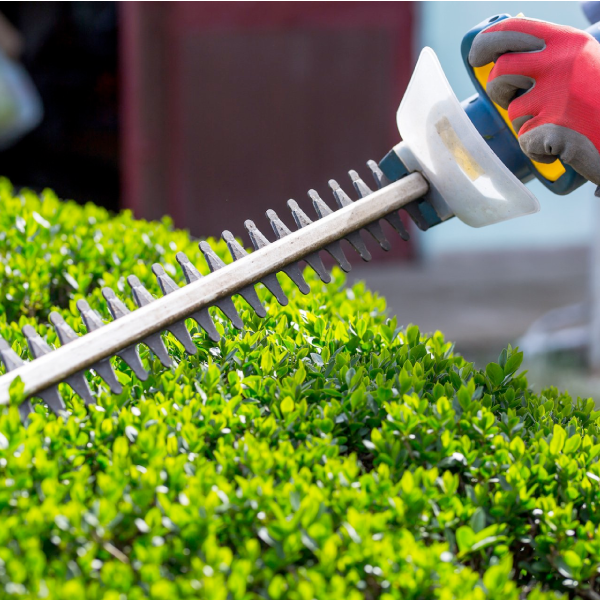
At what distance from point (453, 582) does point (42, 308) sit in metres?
1.86

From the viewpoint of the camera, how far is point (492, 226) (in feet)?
29.2

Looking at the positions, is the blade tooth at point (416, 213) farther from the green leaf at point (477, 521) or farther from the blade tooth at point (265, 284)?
the green leaf at point (477, 521)

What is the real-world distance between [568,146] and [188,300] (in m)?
0.97

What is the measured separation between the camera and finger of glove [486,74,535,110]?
1.94 m

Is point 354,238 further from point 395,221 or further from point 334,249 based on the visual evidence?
point 395,221

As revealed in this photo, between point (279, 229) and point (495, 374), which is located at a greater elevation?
point (279, 229)

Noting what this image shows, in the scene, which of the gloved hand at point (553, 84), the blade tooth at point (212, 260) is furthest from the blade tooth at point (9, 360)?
the gloved hand at point (553, 84)

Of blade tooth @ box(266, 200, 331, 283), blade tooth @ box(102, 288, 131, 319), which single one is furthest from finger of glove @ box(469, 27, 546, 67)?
blade tooth @ box(102, 288, 131, 319)

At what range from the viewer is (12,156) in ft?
29.2

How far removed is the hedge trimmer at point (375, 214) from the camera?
186 cm

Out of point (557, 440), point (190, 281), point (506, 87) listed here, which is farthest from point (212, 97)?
point (557, 440)

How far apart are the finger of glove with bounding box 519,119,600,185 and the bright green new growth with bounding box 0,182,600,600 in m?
0.53

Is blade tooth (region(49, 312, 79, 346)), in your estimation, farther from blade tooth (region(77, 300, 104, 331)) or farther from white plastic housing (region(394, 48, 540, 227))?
white plastic housing (region(394, 48, 540, 227))

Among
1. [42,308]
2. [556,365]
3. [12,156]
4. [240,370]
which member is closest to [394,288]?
[556,365]
